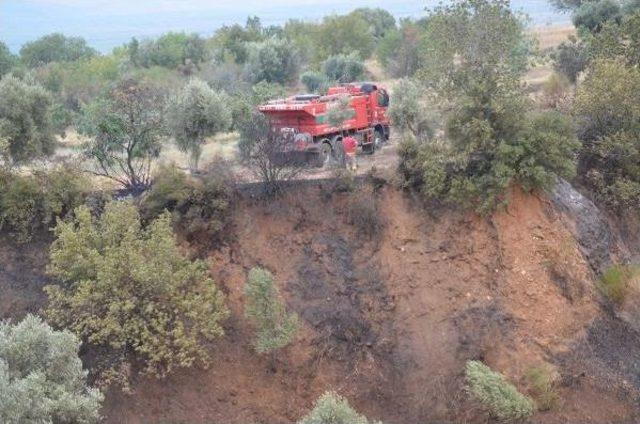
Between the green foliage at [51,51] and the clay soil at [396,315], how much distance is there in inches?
1905

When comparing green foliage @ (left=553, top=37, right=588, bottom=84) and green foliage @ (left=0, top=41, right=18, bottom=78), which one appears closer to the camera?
green foliage @ (left=553, top=37, right=588, bottom=84)

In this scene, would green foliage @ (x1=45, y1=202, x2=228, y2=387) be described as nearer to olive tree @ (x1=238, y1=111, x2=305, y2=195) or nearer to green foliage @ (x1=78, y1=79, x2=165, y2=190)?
olive tree @ (x1=238, y1=111, x2=305, y2=195)

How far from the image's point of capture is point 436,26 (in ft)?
70.5

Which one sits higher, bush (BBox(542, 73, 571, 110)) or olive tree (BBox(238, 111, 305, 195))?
olive tree (BBox(238, 111, 305, 195))

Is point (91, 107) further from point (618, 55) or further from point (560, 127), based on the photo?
point (618, 55)

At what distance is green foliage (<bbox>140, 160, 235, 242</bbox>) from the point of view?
19.1 meters

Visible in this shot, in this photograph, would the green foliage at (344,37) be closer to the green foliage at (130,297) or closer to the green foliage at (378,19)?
the green foliage at (378,19)

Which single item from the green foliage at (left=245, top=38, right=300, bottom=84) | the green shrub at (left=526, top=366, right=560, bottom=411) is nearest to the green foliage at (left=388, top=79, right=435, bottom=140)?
the green shrub at (left=526, top=366, right=560, bottom=411)

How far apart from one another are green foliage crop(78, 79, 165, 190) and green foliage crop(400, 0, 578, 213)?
7697 millimetres

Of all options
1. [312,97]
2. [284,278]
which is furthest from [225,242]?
[312,97]

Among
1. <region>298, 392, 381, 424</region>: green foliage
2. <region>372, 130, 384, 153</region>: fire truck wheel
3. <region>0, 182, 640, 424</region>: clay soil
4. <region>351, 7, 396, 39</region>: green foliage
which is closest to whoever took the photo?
<region>298, 392, 381, 424</region>: green foliage

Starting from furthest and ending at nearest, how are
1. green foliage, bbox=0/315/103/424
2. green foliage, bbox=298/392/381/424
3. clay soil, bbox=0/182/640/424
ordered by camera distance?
clay soil, bbox=0/182/640/424, green foliage, bbox=0/315/103/424, green foliage, bbox=298/392/381/424

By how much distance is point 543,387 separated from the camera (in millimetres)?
17250

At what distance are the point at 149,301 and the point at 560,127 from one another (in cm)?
1141
